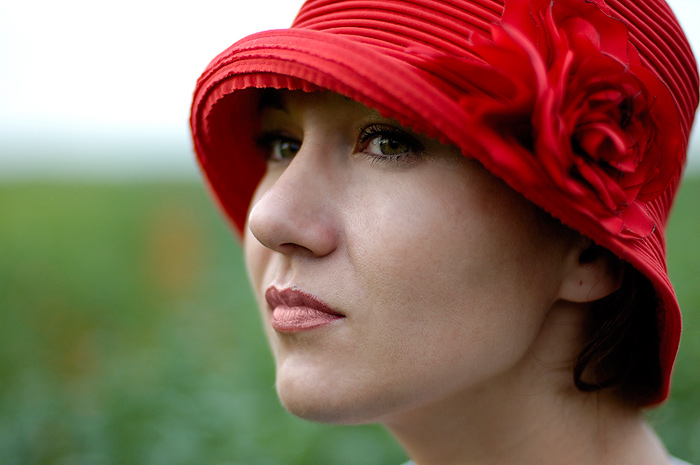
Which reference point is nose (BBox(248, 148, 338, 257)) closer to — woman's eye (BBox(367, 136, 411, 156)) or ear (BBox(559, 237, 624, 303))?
woman's eye (BBox(367, 136, 411, 156))

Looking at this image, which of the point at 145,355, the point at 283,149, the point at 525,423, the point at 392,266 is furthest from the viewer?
the point at 145,355

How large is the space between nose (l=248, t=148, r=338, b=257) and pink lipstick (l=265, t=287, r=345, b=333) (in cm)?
11

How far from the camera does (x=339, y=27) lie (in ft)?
5.28

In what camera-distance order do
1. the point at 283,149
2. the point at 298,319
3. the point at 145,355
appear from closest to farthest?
the point at 298,319 < the point at 283,149 < the point at 145,355

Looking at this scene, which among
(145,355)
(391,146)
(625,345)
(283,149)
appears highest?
(145,355)

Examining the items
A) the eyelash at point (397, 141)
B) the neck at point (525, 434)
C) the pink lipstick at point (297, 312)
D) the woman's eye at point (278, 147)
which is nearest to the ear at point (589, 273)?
the neck at point (525, 434)

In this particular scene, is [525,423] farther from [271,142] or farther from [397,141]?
[271,142]

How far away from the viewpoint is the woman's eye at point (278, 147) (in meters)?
1.91

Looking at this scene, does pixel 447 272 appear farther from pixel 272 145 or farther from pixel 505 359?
pixel 272 145

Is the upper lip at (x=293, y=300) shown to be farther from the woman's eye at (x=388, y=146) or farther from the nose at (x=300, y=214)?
the woman's eye at (x=388, y=146)

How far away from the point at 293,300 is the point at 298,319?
49 mm

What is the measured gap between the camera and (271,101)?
1.82 m

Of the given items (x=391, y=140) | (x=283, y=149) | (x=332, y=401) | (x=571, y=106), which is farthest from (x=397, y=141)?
(x=332, y=401)

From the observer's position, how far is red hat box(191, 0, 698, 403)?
Result: 129 centimetres
